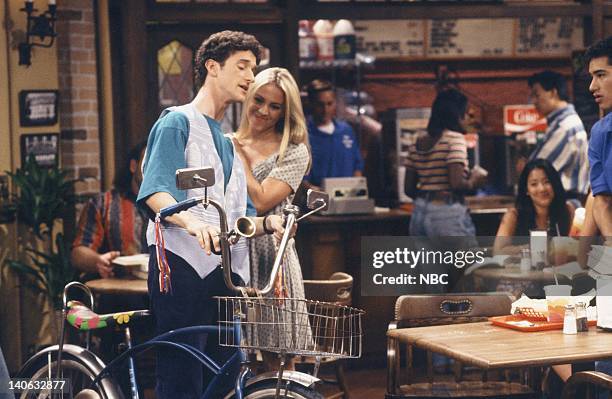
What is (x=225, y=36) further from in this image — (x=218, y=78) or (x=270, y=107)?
(x=270, y=107)

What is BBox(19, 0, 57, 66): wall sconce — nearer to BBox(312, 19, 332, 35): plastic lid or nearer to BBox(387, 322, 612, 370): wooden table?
BBox(312, 19, 332, 35): plastic lid

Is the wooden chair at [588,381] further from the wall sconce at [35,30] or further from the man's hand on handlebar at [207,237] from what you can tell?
the wall sconce at [35,30]

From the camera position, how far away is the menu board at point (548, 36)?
988cm

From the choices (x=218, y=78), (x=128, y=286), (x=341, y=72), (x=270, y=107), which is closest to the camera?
(x=218, y=78)

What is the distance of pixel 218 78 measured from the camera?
381 centimetres

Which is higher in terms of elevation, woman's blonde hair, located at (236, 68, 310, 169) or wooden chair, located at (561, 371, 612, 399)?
woman's blonde hair, located at (236, 68, 310, 169)

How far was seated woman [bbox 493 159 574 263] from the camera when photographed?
602cm

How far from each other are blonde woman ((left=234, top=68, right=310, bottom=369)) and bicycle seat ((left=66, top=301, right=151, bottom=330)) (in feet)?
2.65

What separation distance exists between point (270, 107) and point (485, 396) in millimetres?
1499

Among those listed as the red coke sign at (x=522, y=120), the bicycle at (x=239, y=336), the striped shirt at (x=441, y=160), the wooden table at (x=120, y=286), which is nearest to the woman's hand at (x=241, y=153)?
the wooden table at (x=120, y=286)

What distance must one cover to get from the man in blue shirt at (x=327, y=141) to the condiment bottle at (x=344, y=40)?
84 cm

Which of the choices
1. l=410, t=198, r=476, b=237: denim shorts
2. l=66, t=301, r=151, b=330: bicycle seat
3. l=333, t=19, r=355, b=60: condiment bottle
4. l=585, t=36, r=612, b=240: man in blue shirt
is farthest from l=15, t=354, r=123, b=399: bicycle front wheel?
l=333, t=19, r=355, b=60: condiment bottle

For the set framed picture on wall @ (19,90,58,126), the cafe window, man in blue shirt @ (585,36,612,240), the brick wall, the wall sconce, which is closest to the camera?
man in blue shirt @ (585,36,612,240)

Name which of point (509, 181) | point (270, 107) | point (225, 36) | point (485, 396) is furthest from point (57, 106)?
point (509, 181)
